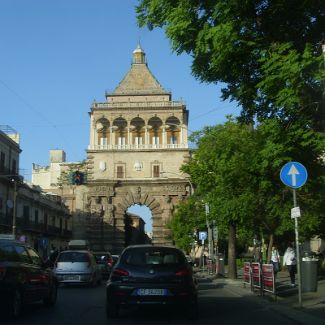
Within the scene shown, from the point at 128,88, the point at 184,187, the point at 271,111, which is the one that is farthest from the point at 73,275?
the point at 128,88

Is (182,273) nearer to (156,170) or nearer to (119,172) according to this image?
(156,170)

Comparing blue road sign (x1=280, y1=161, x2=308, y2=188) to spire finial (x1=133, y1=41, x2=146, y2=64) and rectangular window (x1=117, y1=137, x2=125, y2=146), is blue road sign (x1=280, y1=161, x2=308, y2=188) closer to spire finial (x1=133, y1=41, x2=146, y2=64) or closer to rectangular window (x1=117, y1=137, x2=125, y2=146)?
rectangular window (x1=117, y1=137, x2=125, y2=146)

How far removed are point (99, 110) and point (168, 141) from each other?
11754mm

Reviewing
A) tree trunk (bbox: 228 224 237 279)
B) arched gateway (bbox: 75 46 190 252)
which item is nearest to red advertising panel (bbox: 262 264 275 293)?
tree trunk (bbox: 228 224 237 279)

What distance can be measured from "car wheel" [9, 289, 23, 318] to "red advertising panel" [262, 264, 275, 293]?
25.6 ft

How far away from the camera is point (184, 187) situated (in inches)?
3292

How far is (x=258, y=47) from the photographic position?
13.0 metres

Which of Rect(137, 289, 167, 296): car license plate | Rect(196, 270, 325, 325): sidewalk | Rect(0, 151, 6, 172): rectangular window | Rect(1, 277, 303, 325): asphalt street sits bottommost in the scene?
Rect(1, 277, 303, 325): asphalt street

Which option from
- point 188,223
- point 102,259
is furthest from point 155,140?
point 102,259

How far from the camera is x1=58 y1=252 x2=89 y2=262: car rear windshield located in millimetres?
23630

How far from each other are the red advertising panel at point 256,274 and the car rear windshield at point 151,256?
671 centimetres

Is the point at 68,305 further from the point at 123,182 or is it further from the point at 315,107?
the point at 123,182

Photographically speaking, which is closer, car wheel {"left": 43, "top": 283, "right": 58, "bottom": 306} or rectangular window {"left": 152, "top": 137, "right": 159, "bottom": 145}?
car wheel {"left": 43, "top": 283, "right": 58, "bottom": 306}

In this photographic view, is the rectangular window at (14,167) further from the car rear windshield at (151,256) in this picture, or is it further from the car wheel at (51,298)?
the car rear windshield at (151,256)
